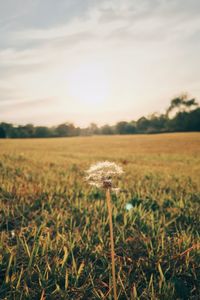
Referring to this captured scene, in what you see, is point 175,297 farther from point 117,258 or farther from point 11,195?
point 11,195

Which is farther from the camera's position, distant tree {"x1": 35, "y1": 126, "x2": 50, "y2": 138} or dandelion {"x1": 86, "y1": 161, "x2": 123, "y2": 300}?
distant tree {"x1": 35, "y1": 126, "x2": 50, "y2": 138}

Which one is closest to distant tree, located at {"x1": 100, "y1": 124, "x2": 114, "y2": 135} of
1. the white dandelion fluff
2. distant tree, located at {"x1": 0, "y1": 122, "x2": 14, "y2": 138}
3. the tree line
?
the tree line

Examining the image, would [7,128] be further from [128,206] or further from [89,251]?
[89,251]

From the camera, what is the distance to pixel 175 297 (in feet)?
7.68

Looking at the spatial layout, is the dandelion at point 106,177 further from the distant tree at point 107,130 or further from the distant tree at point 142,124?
the distant tree at point 107,130

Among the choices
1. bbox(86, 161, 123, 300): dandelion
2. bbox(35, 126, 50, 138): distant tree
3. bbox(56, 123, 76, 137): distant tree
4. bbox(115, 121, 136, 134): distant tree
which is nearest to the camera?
bbox(86, 161, 123, 300): dandelion

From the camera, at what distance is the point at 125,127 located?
80.8 meters

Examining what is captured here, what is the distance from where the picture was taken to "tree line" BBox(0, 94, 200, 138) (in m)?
67.7

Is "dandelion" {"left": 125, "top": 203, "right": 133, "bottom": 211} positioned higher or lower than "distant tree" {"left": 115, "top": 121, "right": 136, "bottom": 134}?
lower

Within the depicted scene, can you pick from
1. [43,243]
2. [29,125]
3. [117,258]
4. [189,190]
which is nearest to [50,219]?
[43,243]

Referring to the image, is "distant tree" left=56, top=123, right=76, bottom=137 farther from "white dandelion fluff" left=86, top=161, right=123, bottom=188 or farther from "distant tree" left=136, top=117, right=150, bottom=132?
"white dandelion fluff" left=86, top=161, right=123, bottom=188

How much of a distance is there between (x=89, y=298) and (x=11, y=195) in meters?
2.53

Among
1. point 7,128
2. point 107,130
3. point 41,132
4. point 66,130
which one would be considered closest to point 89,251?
point 7,128

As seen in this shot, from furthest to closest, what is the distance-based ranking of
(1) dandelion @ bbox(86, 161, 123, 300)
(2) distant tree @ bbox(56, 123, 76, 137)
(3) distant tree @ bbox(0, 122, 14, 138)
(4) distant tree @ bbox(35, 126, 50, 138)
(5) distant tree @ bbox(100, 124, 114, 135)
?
(5) distant tree @ bbox(100, 124, 114, 135)
(2) distant tree @ bbox(56, 123, 76, 137)
(4) distant tree @ bbox(35, 126, 50, 138)
(3) distant tree @ bbox(0, 122, 14, 138)
(1) dandelion @ bbox(86, 161, 123, 300)
